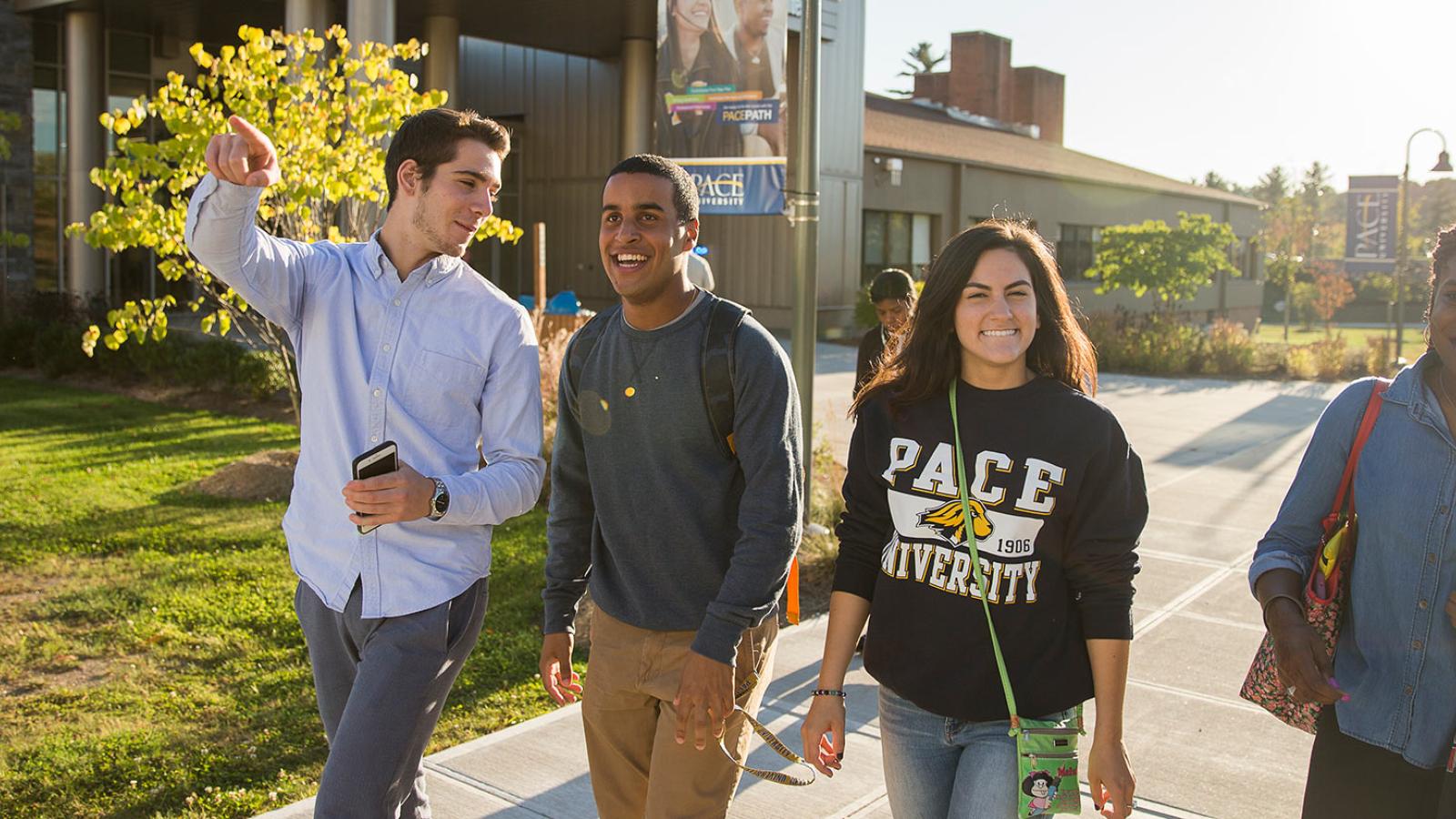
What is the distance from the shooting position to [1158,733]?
17.0ft

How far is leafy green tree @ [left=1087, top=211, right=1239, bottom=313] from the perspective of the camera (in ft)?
95.3

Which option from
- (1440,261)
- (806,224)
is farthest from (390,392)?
(806,224)

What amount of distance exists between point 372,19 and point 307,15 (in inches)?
76.0

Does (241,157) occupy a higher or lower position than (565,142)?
lower

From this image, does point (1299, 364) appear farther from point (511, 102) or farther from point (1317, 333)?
point (1317, 333)

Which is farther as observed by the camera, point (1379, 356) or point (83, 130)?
point (1379, 356)

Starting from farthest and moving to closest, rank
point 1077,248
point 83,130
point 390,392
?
point 1077,248
point 83,130
point 390,392

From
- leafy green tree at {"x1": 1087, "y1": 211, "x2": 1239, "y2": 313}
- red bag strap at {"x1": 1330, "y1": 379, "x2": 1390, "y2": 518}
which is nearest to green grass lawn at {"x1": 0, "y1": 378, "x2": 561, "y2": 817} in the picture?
red bag strap at {"x1": 1330, "y1": 379, "x2": 1390, "y2": 518}

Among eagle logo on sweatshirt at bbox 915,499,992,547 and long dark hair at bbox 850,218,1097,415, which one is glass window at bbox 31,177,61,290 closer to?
long dark hair at bbox 850,218,1097,415

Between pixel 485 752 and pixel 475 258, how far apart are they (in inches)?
1161

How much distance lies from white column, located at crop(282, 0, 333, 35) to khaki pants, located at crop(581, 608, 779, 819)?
2004cm

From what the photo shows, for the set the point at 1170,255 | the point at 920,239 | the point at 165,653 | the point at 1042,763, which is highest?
the point at 920,239

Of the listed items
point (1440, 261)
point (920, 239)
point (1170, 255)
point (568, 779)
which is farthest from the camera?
point (920, 239)

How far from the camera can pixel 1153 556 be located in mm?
8367
